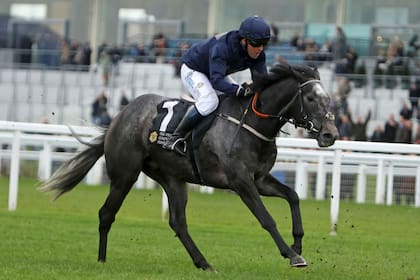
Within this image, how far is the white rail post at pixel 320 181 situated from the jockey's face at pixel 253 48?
23.5 ft

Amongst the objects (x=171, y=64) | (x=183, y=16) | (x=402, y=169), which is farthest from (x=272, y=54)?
(x=402, y=169)

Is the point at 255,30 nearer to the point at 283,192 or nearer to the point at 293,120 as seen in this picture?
the point at 293,120

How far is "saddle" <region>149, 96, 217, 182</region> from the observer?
27.7ft

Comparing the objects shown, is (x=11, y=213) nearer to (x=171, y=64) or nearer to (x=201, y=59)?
(x=201, y=59)

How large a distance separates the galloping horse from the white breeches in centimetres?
9

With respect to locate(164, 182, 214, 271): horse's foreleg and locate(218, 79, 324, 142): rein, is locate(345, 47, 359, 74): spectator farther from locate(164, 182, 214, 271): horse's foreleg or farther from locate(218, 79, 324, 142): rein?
locate(218, 79, 324, 142): rein

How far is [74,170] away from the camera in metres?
9.32

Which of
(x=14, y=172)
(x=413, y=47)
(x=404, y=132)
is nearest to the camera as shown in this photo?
(x=14, y=172)

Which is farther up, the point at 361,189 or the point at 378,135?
the point at 378,135

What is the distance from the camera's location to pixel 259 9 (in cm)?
2781

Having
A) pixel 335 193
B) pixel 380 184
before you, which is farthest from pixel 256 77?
pixel 380 184

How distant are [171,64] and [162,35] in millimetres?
1837

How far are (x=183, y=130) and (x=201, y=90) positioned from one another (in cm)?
36

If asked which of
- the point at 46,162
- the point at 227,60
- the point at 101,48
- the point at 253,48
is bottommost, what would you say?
the point at 46,162
